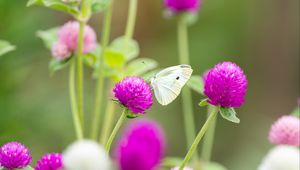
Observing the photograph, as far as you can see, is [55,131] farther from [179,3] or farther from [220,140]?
[220,140]

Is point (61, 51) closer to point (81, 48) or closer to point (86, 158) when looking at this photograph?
point (81, 48)

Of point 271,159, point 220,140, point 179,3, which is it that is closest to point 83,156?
point 271,159

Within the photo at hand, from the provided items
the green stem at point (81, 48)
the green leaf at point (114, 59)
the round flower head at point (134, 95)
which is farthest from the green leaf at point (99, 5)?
the round flower head at point (134, 95)

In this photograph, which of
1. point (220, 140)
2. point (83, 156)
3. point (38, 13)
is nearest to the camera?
point (83, 156)

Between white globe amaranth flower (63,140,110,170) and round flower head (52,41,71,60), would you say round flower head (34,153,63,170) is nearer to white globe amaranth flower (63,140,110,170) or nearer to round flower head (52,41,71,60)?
white globe amaranth flower (63,140,110,170)

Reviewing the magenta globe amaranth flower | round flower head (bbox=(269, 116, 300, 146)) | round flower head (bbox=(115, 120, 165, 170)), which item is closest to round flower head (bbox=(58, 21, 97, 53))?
the magenta globe amaranth flower
